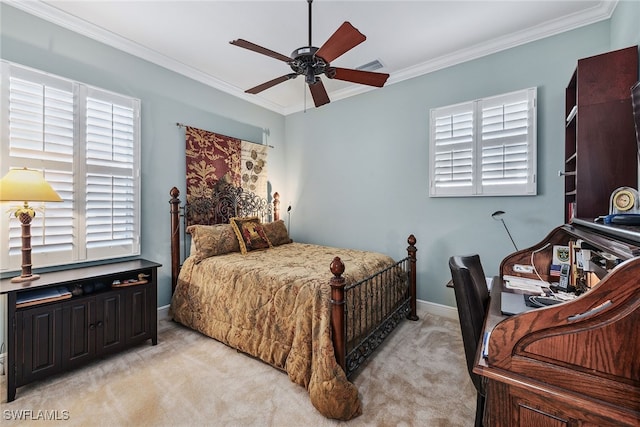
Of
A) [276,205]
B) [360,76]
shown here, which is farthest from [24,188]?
[276,205]

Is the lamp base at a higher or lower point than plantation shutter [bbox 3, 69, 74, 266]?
lower

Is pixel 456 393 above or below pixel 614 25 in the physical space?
below

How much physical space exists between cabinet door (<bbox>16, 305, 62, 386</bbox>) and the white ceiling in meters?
2.46

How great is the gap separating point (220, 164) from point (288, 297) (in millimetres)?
2282

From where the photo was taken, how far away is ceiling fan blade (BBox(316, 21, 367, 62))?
1.61 meters

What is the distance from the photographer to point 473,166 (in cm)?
295

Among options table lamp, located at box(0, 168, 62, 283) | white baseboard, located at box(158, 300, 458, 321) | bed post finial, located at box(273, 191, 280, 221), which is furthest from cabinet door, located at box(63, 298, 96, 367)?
bed post finial, located at box(273, 191, 280, 221)

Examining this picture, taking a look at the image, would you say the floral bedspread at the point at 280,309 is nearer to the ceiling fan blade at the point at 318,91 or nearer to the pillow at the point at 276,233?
the pillow at the point at 276,233

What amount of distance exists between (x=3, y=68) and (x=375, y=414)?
3.75m

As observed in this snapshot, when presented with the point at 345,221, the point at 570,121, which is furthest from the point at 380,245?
the point at 570,121

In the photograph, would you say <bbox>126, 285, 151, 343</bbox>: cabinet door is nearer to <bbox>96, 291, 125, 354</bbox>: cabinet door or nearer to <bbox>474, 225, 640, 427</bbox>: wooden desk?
<bbox>96, 291, 125, 354</bbox>: cabinet door

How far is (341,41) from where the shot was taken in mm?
1717

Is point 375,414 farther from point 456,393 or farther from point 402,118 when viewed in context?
point 402,118

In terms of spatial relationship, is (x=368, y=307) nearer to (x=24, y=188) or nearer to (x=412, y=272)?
(x=412, y=272)
